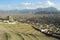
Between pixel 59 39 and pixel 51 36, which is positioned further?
pixel 51 36

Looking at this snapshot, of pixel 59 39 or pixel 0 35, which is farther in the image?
pixel 0 35

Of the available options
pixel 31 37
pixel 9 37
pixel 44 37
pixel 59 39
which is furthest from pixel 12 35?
pixel 59 39

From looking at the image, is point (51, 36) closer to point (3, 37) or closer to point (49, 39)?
point (49, 39)

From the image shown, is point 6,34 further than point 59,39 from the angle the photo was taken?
Yes

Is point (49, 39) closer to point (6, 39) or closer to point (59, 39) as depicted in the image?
point (59, 39)

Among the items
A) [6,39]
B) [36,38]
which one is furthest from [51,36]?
[6,39]

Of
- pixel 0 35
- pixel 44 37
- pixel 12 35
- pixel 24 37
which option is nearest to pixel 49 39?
pixel 44 37

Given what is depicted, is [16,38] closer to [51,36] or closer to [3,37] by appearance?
[3,37]
